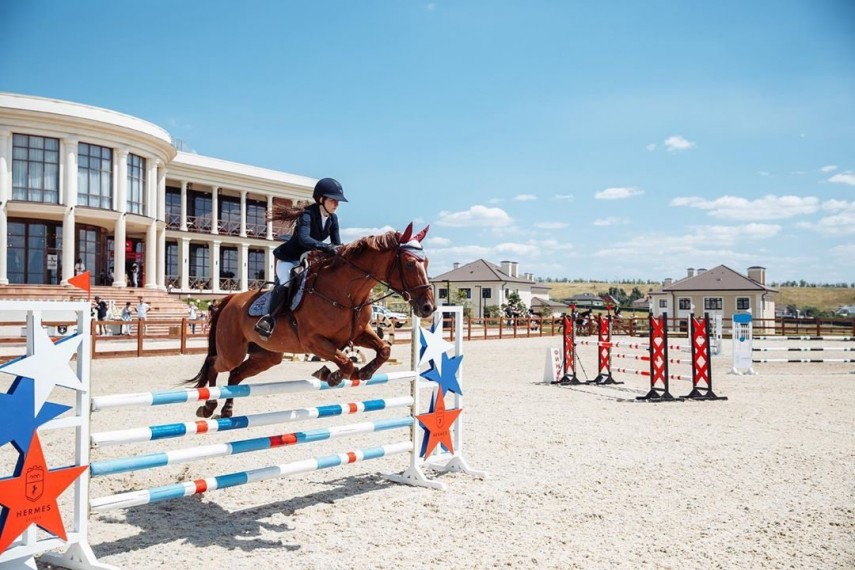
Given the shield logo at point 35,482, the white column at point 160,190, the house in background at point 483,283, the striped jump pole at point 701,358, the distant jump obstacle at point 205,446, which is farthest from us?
the house in background at point 483,283

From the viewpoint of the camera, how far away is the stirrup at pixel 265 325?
212 inches

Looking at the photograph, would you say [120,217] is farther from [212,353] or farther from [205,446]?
[205,446]

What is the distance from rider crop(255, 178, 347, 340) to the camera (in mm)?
5457

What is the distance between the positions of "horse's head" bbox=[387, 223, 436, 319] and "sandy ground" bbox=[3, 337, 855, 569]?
172cm

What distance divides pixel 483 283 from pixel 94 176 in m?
38.9

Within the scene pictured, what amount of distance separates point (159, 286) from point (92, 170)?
24.3 feet

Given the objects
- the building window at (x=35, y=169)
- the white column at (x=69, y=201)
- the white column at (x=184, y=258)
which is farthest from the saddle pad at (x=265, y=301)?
the white column at (x=184, y=258)

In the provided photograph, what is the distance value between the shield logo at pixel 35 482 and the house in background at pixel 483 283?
187 feet

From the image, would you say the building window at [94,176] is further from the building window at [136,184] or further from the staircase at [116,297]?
the staircase at [116,297]

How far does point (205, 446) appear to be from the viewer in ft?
16.0

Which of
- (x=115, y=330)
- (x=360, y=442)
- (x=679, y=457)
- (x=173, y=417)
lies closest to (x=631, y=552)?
(x=679, y=457)

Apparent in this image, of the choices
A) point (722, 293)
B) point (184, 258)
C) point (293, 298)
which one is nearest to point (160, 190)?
point (184, 258)

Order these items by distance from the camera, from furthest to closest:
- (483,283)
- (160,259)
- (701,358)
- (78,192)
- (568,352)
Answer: (483,283)
(160,259)
(78,192)
(568,352)
(701,358)

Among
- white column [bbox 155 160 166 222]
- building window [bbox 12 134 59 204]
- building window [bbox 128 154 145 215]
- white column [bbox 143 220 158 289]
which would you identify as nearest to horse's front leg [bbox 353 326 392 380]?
building window [bbox 12 134 59 204]
